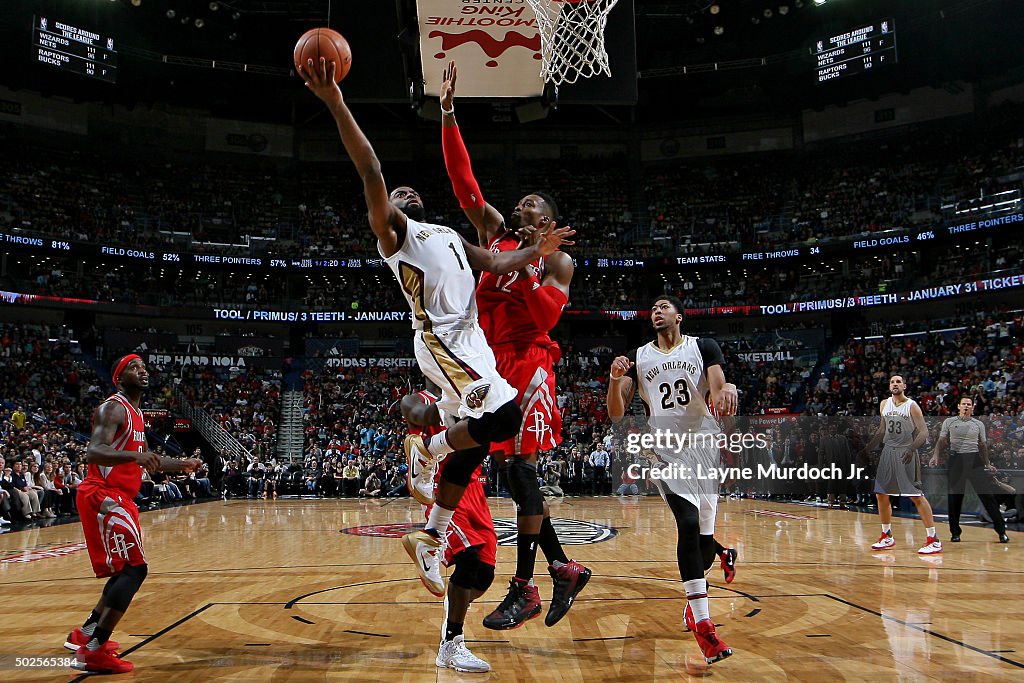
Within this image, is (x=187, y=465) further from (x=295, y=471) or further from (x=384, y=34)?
(x=295, y=471)

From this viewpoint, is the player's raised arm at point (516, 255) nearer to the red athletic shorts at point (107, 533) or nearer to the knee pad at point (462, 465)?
the knee pad at point (462, 465)

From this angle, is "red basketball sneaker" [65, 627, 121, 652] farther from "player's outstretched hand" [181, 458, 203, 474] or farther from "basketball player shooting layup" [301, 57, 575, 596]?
"basketball player shooting layup" [301, 57, 575, 596]

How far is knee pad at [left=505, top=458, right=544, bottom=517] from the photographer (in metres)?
5.31

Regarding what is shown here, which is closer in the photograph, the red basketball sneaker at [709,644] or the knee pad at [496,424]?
the knee pad at [496,424]

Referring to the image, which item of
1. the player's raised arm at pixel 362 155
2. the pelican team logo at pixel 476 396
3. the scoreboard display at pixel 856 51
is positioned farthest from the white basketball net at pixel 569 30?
the scoreboard display at pixel 856 51

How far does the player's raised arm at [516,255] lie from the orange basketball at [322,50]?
1145 millimetres

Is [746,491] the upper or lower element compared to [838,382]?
lower

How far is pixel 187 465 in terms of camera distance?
4918mm

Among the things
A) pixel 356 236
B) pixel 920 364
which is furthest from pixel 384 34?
pixel 920 364

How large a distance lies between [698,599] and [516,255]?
7.53ft

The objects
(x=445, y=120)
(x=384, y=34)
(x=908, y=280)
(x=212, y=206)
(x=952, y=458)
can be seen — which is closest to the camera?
(x=445, y=120)

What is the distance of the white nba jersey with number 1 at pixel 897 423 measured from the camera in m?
10.1

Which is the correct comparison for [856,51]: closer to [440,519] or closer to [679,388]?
[679,388]

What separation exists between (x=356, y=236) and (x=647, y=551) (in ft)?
91.9
